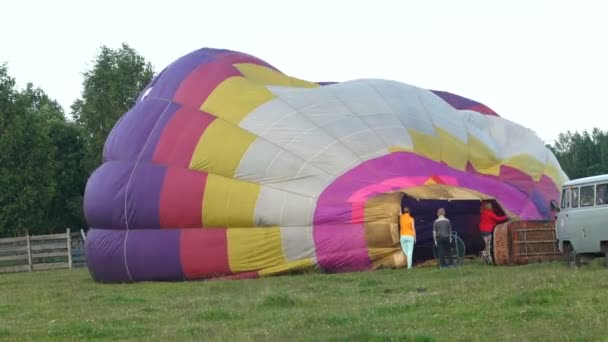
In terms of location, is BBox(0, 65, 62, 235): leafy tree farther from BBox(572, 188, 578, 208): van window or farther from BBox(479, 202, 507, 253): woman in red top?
BBox(572, 188, 578, 208): van window

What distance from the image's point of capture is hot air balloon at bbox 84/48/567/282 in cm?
1778

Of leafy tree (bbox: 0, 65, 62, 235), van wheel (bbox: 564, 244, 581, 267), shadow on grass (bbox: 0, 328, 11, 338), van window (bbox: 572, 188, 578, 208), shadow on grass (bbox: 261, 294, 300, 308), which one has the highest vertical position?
leafy tree (bbox: 0, 65, 62, 235)

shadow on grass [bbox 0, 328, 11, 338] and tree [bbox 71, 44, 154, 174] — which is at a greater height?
tree [bbox 71, 44, 154, 174]

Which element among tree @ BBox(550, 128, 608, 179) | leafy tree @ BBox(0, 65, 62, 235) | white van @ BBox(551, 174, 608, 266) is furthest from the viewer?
tree @ BBox(550, 128, 608, 179)

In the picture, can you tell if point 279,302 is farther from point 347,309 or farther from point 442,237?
point 442,237

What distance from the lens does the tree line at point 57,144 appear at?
3706cm

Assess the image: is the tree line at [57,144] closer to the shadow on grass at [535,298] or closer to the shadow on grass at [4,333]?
the shadow on grass at [4,333]

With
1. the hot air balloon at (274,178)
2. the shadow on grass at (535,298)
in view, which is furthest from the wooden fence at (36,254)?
the shadow on grass at (535,298)

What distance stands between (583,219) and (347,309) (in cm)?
652

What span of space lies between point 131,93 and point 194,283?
34.2 metres

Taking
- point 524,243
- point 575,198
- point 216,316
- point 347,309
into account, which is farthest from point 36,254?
point 347,309

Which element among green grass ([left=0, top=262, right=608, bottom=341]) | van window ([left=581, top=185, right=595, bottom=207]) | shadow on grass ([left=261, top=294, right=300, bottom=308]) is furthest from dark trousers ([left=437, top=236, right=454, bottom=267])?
shadow on grass ([left=261, top=294, right=300, bottom=308])

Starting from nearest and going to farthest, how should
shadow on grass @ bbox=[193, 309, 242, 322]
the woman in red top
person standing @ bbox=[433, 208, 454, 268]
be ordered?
shadow on grass @ bbox=[193, 309, 242, 322] → person standing @ bbox=[433, 208, 454, 268] → the woman in red top

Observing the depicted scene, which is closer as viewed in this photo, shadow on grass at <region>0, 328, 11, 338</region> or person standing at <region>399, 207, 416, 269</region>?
shadow on grass at <region>0, 328, 11, 338</region>
